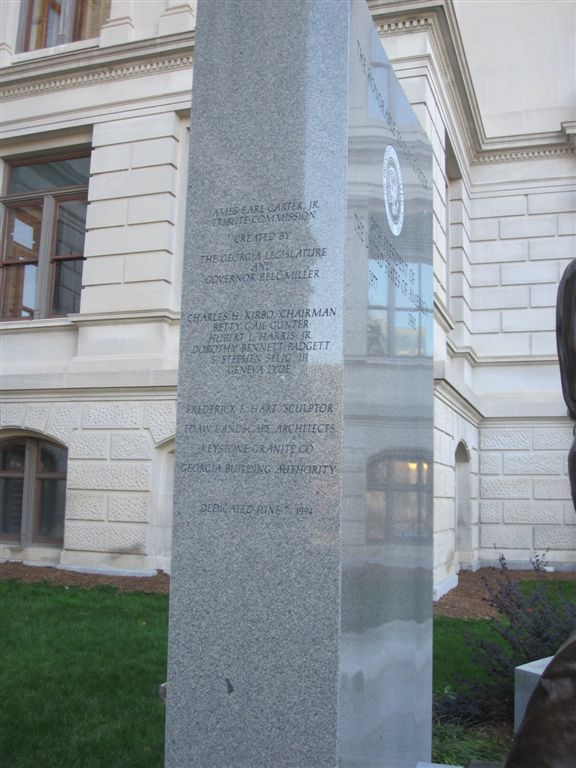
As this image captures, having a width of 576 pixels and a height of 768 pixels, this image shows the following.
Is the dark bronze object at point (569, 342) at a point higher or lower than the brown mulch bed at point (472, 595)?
higher

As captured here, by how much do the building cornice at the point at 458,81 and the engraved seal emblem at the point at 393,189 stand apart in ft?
28.0

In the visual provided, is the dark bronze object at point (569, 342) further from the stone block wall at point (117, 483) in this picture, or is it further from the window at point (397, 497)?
the stone block wall at point (117, 483)

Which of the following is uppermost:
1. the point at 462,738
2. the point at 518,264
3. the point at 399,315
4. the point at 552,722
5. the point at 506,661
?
the point at 518,264

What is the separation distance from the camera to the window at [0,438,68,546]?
46.8 ft

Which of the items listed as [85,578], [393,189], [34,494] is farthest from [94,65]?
[393,189]

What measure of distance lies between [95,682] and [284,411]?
3962 mm

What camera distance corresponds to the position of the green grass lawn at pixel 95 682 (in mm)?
5047

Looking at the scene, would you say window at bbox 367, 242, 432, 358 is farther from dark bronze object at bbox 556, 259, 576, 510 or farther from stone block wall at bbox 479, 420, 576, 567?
stone block wall at bbox 479, 420, 576, 567

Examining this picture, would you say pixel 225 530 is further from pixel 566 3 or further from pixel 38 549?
pixel 566 3

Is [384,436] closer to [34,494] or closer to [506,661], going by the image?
[506,661]

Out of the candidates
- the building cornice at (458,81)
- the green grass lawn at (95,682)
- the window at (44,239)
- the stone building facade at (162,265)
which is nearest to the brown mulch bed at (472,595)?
the stone building facade at (162,265)

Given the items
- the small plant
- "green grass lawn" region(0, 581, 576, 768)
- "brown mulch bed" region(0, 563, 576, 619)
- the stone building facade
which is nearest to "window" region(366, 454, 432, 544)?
the small plant

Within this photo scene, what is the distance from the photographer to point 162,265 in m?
13.6

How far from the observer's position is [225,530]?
3805 mm
